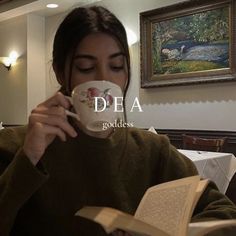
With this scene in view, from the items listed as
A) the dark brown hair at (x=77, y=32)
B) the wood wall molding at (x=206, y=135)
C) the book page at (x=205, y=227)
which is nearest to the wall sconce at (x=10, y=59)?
the wood wall molding at (x=206, y=135)

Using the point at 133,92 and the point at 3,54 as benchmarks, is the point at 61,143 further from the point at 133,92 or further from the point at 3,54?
the point at 3,54

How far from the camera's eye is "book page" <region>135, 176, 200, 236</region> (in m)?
0.54

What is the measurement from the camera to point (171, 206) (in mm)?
597

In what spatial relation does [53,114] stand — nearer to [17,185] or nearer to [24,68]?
[17,185]

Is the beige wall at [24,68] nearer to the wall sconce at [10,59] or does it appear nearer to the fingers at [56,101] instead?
the wall sconce at [10,59]

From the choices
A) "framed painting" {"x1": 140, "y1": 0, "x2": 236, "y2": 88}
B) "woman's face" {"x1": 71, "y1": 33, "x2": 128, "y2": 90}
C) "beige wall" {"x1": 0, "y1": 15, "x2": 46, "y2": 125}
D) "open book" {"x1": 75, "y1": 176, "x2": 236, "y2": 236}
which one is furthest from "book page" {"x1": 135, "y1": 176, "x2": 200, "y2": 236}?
"beige wall" {"x1": 0, "y1": 15, "x2": 46, "y2": 125}

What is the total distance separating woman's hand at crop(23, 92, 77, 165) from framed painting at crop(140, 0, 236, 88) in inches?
119

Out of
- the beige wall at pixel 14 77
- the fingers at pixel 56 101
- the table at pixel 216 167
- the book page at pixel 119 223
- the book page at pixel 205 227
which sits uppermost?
the beige wall at pixel 14 77

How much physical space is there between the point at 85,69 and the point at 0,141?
8.5 inches

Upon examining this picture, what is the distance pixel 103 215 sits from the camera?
44 cm

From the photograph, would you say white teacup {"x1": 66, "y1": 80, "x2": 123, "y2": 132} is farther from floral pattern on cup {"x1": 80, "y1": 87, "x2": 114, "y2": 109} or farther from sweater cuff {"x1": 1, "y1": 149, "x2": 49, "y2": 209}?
sweater cuff {"x1": 1, "y1": 149, "x2": 49, "y2": 209}

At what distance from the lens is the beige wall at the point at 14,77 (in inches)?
216

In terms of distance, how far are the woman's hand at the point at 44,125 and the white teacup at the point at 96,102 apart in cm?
2

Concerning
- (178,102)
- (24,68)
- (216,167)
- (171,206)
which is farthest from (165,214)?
(24,68)
